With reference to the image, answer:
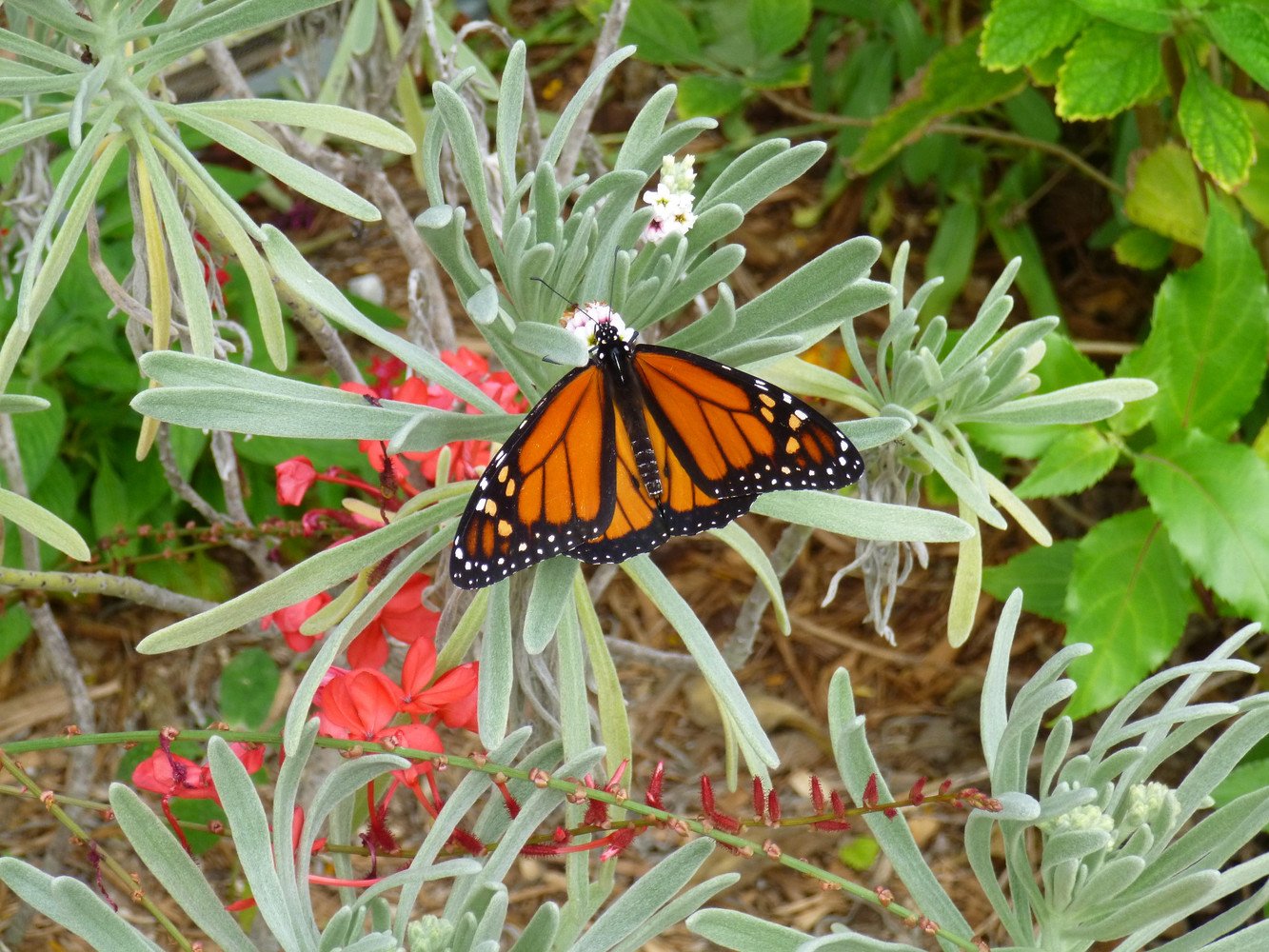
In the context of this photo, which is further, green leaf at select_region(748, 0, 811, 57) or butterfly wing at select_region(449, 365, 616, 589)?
green leaf at select_region(748, 0, 811, 57)

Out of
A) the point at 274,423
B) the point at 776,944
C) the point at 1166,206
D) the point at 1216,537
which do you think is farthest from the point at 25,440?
the point at 1166,206

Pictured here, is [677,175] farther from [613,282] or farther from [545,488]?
[545,488]

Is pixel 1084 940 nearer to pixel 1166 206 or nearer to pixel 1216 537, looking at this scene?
pixel 1216 537

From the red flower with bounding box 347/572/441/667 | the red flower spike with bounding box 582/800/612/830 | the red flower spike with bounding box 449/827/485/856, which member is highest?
the red flower with bounding box 347/572/441/667

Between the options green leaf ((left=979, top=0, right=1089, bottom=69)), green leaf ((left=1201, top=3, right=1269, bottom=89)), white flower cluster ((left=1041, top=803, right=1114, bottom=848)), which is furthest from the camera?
green leaf ((left=979, top=0, right=1089, bottom=69))

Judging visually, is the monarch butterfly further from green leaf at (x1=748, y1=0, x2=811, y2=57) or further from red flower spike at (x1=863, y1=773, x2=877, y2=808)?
green leaf at (x1=748, y1=0, x2=811, y2=57)

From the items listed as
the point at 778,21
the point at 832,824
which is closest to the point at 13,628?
the point at 832,824

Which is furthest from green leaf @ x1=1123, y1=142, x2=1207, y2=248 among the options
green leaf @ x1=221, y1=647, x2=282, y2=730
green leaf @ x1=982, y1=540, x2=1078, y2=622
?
green leaf @ x1=221, y1=647, x2=282, y2=730
